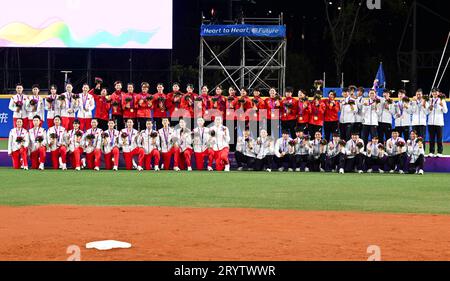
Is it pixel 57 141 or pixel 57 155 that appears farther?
pixel 57 155

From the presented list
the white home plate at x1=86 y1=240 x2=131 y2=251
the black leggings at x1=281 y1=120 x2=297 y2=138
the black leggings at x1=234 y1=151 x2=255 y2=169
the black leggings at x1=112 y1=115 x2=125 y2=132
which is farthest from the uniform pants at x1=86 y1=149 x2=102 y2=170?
the white home plate at x1=86 y1=240 x2=131 y2=251

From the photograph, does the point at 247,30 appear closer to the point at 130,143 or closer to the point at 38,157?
the point at 130,143

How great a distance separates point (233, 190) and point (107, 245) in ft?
24.0

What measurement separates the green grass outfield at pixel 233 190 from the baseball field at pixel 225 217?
0.02 m

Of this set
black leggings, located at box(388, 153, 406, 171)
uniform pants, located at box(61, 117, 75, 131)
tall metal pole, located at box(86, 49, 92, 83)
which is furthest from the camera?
tall metal pole, located at box(86, 49, 92, 83)

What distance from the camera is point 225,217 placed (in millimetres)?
11719

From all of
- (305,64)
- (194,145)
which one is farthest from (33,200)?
(305,64)

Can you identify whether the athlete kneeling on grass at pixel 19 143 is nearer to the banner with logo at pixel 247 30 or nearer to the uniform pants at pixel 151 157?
the uniform pants at pixel 151 157

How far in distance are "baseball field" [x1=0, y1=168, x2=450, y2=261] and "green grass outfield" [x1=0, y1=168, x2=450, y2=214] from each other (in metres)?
0.02

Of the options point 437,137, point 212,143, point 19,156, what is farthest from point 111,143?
point 437,137

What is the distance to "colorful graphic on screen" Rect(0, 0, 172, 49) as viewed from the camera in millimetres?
31016

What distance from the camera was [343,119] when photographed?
22344 mm

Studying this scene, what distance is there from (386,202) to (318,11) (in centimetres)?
3830

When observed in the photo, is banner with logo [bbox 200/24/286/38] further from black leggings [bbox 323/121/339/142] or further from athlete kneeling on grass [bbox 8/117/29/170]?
athlete kneeling on grass [bbox 8/117/29/170]
